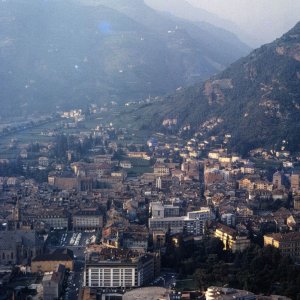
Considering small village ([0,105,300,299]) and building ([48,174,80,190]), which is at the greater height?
small village ([0,105,300,299])

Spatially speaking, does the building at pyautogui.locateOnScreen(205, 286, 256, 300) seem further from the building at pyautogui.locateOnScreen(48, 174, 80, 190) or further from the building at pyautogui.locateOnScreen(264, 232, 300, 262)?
the building at pyautogui.locateOnScreen(48, 174, 80, 190)

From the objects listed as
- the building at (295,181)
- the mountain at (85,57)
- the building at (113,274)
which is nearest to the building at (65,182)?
the building at (295,181)

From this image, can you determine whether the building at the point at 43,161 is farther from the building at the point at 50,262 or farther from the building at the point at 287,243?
the building at the point at 287,243

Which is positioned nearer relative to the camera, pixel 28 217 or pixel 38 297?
pixel 38 297

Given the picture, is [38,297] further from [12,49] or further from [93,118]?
[12,49]

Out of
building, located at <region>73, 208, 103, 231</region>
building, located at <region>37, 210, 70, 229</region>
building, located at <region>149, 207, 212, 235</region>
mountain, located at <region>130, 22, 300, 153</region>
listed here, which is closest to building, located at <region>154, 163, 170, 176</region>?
mountain, located at <region>130, 22, 300, 153</region>

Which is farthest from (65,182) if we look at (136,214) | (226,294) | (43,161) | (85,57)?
(85,57)

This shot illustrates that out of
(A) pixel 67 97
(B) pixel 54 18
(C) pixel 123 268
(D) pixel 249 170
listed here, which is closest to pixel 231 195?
(D) pixel 249 170
